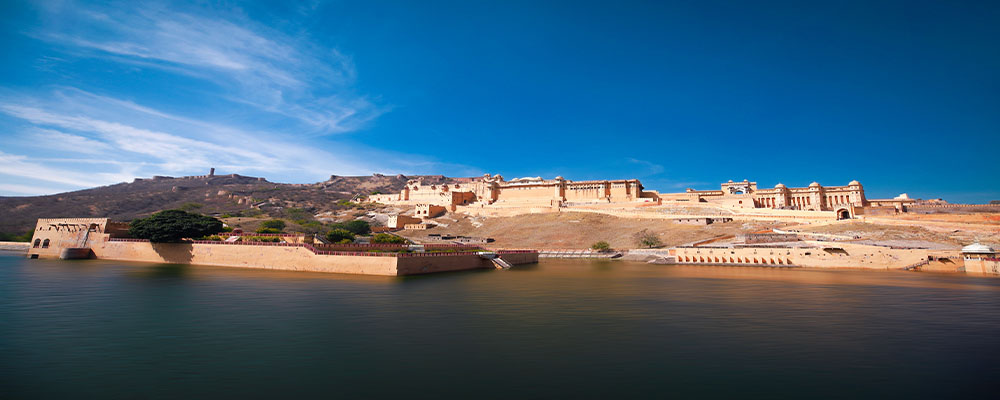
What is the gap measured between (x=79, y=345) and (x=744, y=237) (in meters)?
57.6

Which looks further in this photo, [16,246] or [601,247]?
[16,246]

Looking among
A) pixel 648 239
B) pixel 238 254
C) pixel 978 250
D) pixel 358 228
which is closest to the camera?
pixel 978 250

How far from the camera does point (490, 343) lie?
1202 centimetres

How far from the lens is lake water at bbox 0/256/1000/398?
8.70m

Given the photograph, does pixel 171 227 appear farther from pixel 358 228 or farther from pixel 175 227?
pixel 358 228

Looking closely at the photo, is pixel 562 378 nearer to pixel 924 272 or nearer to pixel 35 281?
pixel 35 281

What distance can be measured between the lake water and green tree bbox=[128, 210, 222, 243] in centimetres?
1994

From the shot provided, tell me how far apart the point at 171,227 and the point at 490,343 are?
41.3 metres

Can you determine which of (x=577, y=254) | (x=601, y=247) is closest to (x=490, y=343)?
(x=577, y=254)

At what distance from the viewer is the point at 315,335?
1298 centimetres

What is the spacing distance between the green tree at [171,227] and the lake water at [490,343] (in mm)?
19944

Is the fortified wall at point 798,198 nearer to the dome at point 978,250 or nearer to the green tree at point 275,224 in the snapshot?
the dome at point 978,250

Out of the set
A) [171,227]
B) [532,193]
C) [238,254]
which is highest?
[532,193]

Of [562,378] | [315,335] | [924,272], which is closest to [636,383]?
[562,378]
